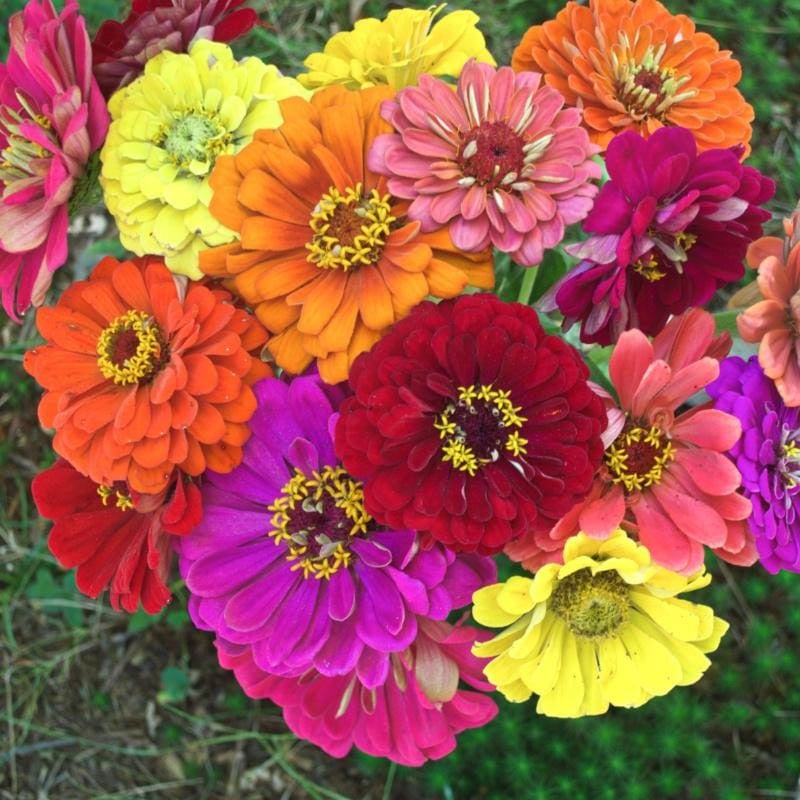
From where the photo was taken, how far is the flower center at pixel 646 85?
3.81ft

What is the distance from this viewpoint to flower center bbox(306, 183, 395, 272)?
3.42 ft

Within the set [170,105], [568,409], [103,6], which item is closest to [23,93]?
[170,105]

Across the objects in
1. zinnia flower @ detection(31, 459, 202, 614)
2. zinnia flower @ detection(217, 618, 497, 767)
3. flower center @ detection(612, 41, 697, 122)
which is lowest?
zinnia flower @ detection(217, 618, 497, 767)

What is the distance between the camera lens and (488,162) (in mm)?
1035

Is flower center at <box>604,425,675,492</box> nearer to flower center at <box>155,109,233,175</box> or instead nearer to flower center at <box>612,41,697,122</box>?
flower center at <box>612,41,697,122</box>

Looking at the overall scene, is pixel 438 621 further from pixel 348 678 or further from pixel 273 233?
pixel 273 233

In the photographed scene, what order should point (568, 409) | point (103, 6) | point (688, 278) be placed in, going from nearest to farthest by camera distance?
point (568, 409) → point (688, 278) → point (103, 6)

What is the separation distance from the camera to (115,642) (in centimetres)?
205

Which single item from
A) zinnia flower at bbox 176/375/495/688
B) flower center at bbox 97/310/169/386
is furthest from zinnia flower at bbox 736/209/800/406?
flower center at bbox 97/310/169/386

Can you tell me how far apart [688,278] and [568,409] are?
0.24 m

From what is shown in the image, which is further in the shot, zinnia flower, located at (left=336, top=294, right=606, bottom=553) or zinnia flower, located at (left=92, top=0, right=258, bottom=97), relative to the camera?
zinnia flower, located at (left=92, top=0, right=258, bottom=97)

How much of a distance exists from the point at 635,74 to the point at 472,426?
536 millimetres

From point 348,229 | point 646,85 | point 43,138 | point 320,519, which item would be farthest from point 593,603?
point 43,138

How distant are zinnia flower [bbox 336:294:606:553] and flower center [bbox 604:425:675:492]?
10 cm
